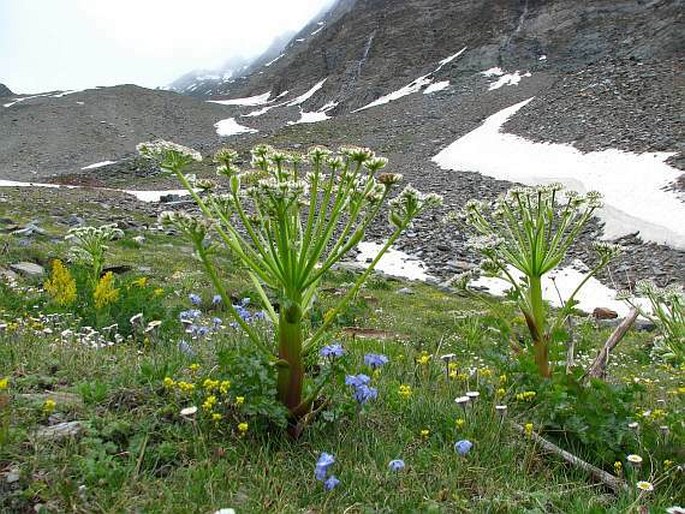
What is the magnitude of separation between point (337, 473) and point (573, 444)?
5.14 ft

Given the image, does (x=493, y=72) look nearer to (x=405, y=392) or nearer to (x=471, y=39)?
(x=471, y=39)

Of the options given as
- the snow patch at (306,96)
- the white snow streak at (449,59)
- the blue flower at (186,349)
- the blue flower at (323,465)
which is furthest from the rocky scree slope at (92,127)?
the blue flower at (323,465)

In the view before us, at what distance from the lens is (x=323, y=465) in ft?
8.53

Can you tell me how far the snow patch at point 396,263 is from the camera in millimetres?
19719

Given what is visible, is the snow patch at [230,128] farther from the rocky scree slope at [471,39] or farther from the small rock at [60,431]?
the small rock at [60,431]

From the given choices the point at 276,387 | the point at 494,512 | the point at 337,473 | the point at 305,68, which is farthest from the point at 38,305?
the point at 305,68

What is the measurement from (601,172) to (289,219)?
31.5 m

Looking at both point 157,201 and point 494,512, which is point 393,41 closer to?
point 157,201

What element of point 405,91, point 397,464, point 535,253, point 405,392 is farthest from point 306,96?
point 397,464

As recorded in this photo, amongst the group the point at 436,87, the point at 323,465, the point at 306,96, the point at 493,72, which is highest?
the point at 306,96

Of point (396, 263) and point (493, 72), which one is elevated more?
point (493, 72)

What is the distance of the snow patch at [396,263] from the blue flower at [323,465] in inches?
649

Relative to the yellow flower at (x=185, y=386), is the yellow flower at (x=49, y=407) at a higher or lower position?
higher

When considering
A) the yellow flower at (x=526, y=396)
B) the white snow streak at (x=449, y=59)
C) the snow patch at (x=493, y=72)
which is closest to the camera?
the yellow flower at (x=526, y=396)
